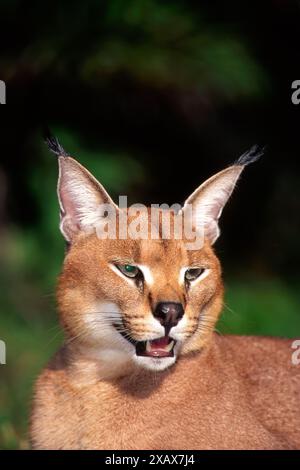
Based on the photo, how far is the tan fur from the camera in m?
5.67

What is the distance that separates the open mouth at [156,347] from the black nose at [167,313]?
0.53 ft

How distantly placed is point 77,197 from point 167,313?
37.7 inches

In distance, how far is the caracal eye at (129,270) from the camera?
222 inches

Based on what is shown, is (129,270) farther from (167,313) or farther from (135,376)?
(135,376)

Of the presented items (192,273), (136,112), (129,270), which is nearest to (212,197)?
(192,273)

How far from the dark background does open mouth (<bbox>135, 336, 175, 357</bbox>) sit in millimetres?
4078

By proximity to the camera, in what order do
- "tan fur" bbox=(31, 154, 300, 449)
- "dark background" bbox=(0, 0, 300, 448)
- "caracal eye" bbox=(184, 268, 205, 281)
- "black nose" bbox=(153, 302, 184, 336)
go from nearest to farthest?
"black nose" bbox=(153, 302, 184, 336), "tan fur" bbox=(31, 154, 300, 449), "caracal eye" bbox=(184, 268, 205, 281), "dark background" bbox=(0, 0, 300, 448)

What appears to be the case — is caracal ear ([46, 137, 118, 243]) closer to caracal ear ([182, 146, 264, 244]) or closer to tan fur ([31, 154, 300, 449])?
tan fur ([31, 154, 300, 449])

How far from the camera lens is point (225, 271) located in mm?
11398

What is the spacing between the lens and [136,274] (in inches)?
222

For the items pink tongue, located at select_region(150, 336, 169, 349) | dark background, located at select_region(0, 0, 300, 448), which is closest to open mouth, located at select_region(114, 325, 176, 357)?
pink tongue, located at select_region(150, 336, 169, 349)

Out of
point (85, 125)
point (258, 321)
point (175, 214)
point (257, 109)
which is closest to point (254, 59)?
point (257, 109)
